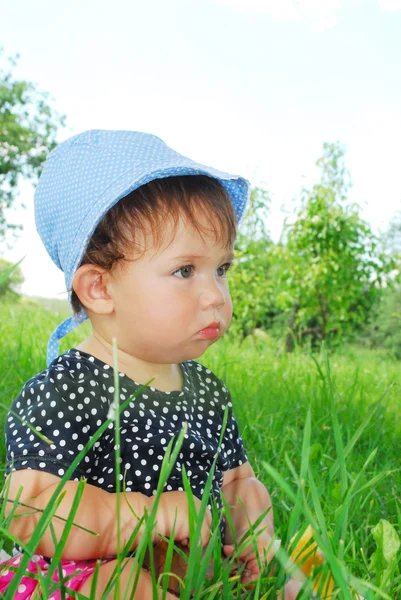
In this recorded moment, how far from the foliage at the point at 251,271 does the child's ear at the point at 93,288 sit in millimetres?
11988

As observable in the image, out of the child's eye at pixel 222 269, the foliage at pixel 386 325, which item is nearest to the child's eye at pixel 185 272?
the child's eye at pixel 222 269

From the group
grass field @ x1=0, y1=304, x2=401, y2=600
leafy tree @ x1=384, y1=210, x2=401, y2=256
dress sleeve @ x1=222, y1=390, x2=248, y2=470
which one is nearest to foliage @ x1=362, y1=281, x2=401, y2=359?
leafy tree @ x1=384, y1=210, x2=401, y2=256

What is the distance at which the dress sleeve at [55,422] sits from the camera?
1443 mm

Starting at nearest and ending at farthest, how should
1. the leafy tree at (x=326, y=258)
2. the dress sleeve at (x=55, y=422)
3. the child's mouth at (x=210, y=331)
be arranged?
the dress sleeve at (x=55, y=422), the child's mouth at (x=210, y=331), the leafy tree at (x=326, y=258)

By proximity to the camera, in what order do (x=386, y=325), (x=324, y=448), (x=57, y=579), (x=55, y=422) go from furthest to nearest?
1. (x=386, y=325)
2. (x=324, y=448)
3. (x=55, y=422)
4. (x=57, y=579)

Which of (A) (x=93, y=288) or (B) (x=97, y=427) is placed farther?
(A) (x=93, y=288)

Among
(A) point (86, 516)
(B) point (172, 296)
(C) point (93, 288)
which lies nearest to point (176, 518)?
(A) point (86, 516)

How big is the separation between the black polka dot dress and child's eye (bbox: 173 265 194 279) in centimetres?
30

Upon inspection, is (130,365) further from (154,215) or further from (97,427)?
(154,215)

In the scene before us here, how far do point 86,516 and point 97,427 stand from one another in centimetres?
22

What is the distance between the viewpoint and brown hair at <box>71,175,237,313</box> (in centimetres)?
165

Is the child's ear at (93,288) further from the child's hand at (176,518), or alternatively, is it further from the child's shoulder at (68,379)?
the child's hand at (176,518)

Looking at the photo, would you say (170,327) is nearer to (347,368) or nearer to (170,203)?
(170,203)

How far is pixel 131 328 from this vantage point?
167cm
